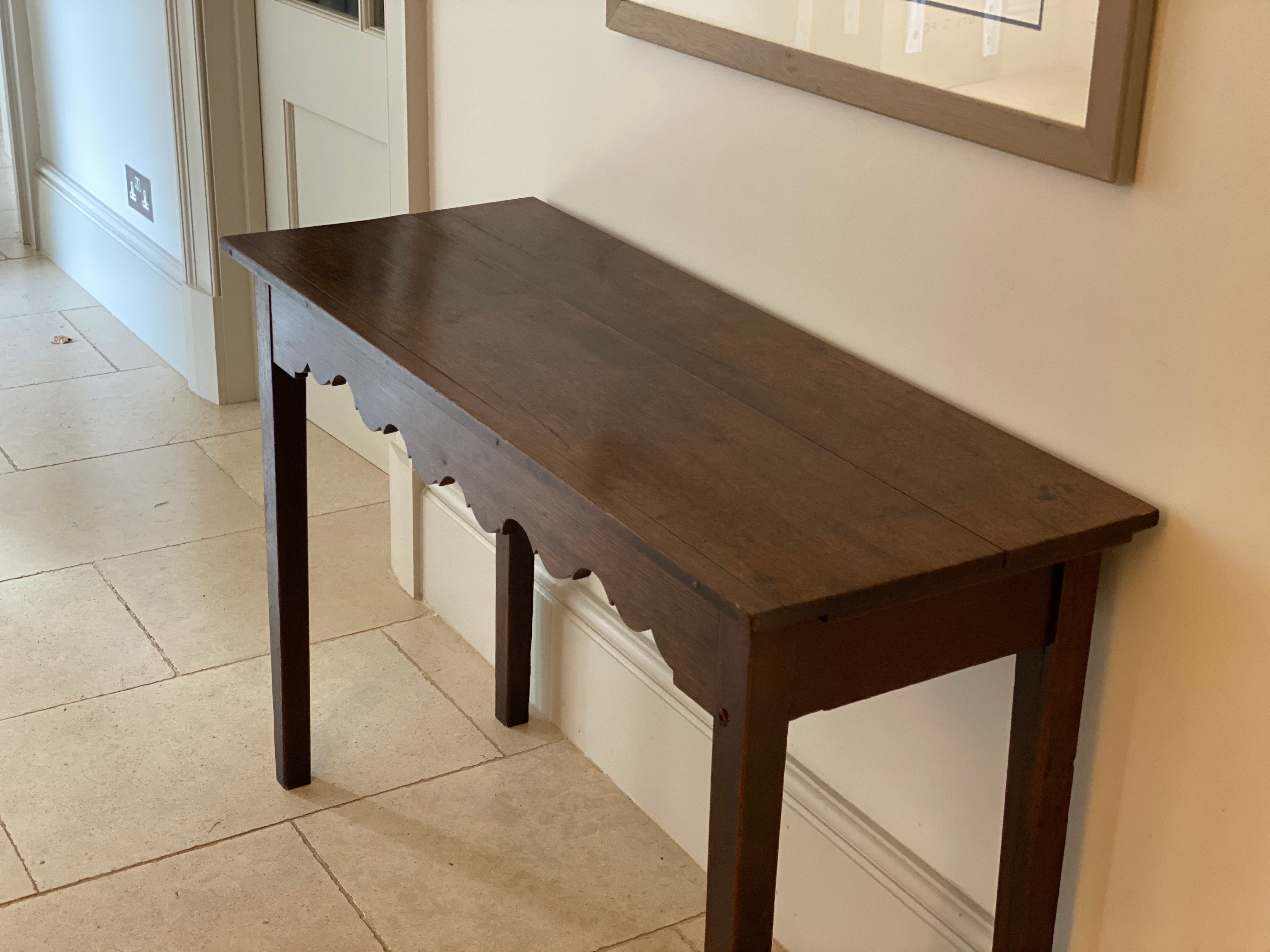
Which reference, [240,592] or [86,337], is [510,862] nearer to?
[240,592]

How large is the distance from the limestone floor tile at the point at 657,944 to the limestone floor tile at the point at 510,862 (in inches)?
0.6

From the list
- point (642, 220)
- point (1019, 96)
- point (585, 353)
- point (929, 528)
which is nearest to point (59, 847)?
point (585, 353)

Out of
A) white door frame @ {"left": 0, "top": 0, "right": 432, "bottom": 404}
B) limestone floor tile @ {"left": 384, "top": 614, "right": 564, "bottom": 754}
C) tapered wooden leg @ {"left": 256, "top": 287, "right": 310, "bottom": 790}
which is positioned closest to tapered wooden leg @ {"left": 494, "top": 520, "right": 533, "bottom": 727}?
limestone floor tile @ {"left": 384, "top": 614, "right": 564, "bottom": 754}

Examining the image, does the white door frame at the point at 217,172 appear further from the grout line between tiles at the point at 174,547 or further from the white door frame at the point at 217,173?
the grout line between tiles at the point at 174,547

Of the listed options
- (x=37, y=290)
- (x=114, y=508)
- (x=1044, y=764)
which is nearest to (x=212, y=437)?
(x=114, y=508)

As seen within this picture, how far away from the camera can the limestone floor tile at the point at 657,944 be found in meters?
1.77

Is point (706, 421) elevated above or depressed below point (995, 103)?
below

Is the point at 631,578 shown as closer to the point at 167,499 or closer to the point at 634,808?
the point at 634,808

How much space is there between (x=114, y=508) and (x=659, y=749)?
151cm

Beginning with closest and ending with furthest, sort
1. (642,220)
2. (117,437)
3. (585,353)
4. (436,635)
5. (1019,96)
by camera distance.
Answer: (1019,96) → (585,353) → (642,220) → (436,635) → (117,437)

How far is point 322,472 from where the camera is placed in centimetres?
317

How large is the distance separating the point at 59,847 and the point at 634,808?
828 mm

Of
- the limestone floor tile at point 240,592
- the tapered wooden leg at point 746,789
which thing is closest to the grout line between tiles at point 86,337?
the limestone floor tile at point 240,592

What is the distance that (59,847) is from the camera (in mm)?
1911
